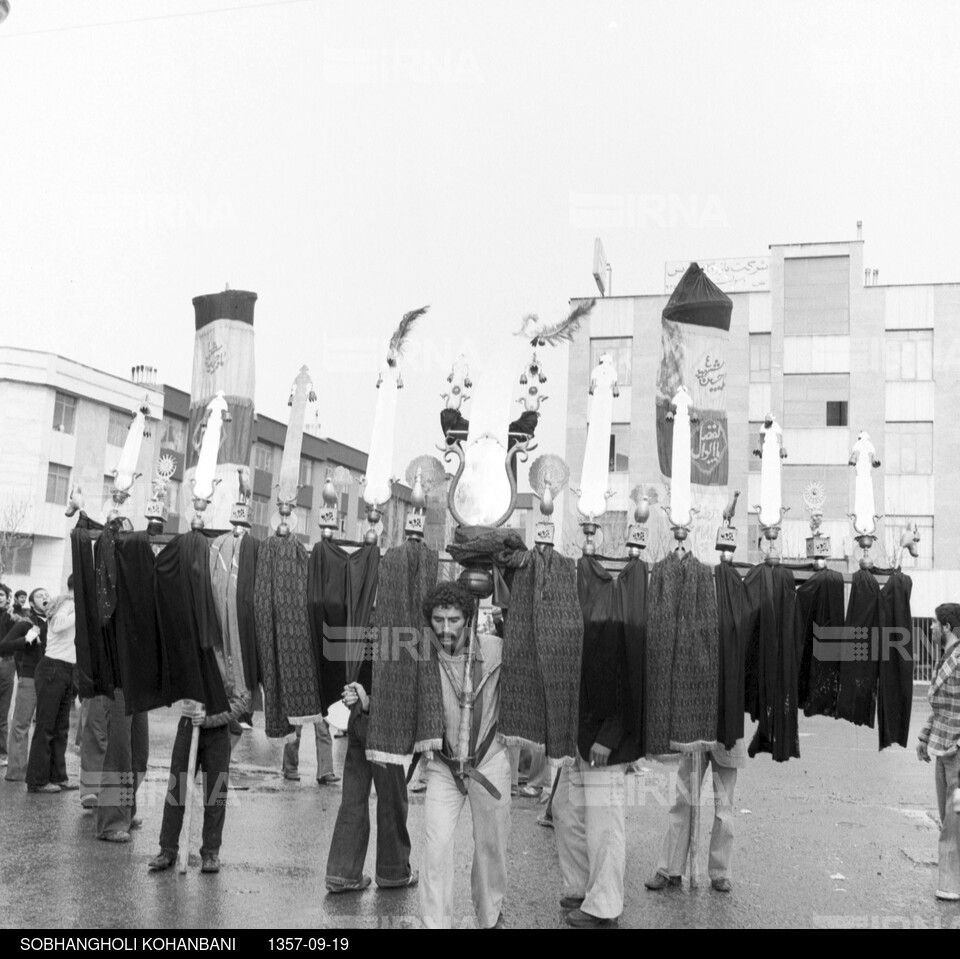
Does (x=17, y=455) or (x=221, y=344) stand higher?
(x=17, y=455)

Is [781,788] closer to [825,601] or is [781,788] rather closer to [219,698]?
[825,601]

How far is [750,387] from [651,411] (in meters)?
3.25

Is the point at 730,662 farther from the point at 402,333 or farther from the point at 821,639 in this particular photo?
the point at 402,333

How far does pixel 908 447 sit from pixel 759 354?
5373 millimetres

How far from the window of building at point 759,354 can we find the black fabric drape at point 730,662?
28685mm

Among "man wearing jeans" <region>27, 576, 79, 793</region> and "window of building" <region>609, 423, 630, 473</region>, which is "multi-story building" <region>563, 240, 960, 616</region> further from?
"man wearing jeans" <region>27, 576, 79, 793</region>

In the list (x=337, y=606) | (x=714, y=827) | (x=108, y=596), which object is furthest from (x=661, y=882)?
(x=108, y=596)

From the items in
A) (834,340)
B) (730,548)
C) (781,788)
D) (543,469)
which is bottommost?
(781,788)

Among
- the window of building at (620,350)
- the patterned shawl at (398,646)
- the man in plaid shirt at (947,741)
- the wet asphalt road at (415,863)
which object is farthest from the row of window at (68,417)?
the man in plaid shirt at (947,741)

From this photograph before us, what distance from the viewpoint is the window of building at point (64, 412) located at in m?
34.6

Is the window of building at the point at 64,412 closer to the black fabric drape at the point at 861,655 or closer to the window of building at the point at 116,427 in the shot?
the window of building at the point at 116,427

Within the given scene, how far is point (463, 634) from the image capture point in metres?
5.58
